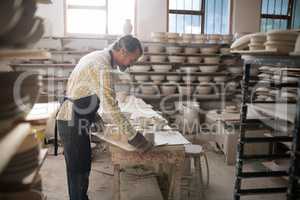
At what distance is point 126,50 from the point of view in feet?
7.88

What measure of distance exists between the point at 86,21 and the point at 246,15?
357cm

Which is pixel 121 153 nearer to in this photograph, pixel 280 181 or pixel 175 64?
pixel 280 181

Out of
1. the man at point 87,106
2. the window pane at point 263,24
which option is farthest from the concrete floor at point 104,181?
the window pane at point 263,24

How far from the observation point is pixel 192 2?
653 cm

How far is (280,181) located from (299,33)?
2.24m

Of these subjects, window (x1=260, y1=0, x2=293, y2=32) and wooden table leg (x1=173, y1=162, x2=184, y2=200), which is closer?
wooden table leg (x1=173, y1=162, x2=184, y2=200)

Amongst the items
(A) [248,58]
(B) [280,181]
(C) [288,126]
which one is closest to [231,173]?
(B) [280,181]

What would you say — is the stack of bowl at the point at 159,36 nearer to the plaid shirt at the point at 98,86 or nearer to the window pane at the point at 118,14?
the window pane at the point at 118,14

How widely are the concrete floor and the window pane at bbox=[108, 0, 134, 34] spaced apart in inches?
111

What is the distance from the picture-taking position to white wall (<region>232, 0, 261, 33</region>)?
656 cm

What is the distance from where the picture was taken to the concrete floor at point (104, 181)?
333 centimetres

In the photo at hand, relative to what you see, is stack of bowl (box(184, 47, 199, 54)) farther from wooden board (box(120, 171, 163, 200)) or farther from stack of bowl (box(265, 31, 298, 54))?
stack of bowl (box(265, 31, 298, 54))

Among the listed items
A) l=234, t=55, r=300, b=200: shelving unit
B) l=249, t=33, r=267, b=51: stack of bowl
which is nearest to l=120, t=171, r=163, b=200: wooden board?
l=234, t=55, r=300, b=200: shelving unit

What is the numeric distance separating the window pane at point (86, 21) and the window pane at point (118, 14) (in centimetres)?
15
